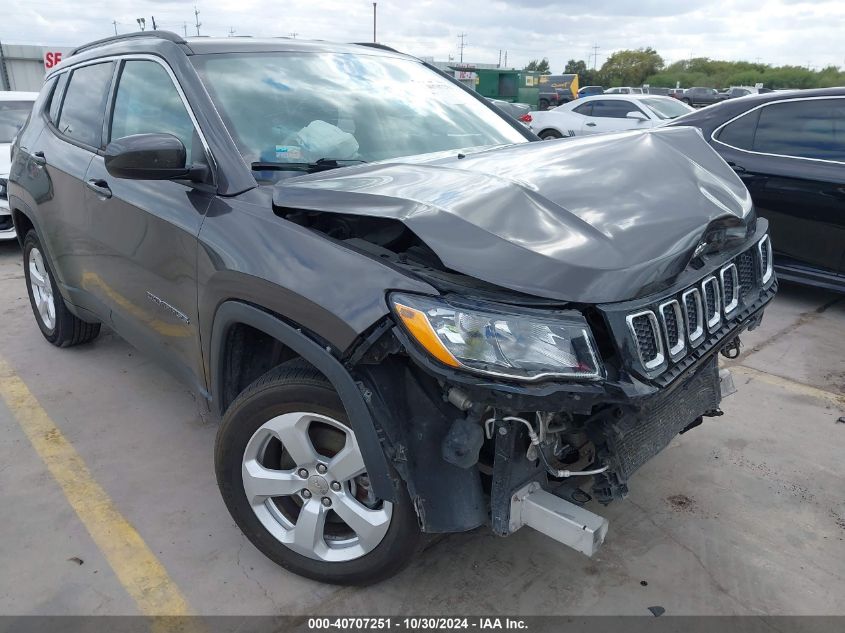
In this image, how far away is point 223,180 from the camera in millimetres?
2502

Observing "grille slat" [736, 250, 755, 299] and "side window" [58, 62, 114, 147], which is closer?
"grille slat" [736, 250, 755, 299]

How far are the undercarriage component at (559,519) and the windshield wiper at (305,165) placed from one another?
1434mm

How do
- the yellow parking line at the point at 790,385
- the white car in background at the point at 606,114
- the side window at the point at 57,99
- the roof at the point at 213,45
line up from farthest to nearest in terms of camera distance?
the white car in background at the point at 606,114
the side window at the point at 57,99
the yellow parking line at the point at 790,385
the roof at the point at 213,45

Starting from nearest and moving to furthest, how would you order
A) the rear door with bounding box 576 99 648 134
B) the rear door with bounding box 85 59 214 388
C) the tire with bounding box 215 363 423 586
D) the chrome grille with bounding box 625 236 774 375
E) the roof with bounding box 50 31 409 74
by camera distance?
the chrome grille with bounding box 625 236 774 375 < the tire with bounding box 215 363 423 586 < the rear door with bounding box 85 59 214 388 < the roof with bounding box 50 31 409 74 < the rear door with bounding box 576 99 648 134

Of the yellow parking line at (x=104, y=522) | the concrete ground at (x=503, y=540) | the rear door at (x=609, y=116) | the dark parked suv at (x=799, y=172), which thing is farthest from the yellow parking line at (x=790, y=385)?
the rear door at (x=609, y=116)

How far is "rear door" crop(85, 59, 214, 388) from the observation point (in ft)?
8.77

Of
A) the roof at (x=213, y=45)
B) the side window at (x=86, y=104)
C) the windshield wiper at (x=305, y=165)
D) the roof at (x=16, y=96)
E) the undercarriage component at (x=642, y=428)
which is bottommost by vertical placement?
the undercarriage component at (x=642, y=428)

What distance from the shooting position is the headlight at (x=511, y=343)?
178cm

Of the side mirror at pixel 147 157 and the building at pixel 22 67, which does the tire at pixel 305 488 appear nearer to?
the side mirror at pixel 147 157

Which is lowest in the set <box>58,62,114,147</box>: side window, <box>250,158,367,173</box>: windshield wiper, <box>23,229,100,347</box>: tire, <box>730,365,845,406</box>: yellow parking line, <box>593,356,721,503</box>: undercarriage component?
<box>730,365,845,406</box>: yellow parking line

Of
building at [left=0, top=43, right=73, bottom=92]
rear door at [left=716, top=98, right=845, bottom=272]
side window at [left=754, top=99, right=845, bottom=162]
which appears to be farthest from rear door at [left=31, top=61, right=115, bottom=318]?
building at [left=0, top=43, right=73, bottom=92]

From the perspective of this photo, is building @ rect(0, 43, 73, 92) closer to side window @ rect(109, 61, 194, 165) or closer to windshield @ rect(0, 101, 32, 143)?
windshield @ rect(0, 101, 32, 143)

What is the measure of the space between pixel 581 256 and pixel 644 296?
220 mm

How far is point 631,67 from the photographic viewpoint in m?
81.4
